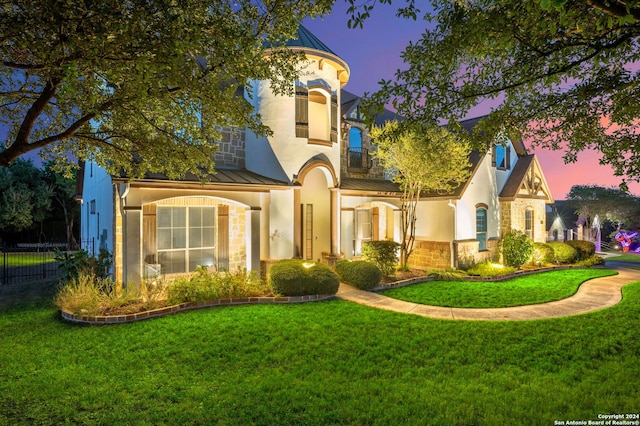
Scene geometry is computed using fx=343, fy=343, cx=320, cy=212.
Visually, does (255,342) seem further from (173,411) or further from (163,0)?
(163,0)

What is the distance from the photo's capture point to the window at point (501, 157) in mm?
17734

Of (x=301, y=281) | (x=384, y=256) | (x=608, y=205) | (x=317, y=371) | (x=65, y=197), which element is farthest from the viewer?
(x=608, y=205)

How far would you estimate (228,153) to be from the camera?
13.2 m

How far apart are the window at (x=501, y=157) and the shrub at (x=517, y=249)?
3.86 m

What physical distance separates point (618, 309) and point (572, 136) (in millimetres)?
4790

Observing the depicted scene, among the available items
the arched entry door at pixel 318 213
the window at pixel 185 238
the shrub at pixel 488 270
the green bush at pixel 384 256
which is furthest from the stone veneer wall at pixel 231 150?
the shrub at pixel 488 270

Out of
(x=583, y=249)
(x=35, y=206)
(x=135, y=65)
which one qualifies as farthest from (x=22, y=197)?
(x=583, y=249)

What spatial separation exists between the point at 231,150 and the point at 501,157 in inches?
547

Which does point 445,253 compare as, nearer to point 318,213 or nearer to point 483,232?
point 483,232

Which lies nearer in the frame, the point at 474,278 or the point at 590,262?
the point at 474,278

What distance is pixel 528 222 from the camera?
61.4ft

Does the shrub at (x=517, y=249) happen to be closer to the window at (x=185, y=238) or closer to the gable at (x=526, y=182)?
the gable at (x=526, y=182)

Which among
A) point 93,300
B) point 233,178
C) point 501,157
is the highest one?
point 501,157

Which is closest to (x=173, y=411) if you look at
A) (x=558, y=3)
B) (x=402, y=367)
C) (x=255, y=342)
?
(x=255, y=342)
